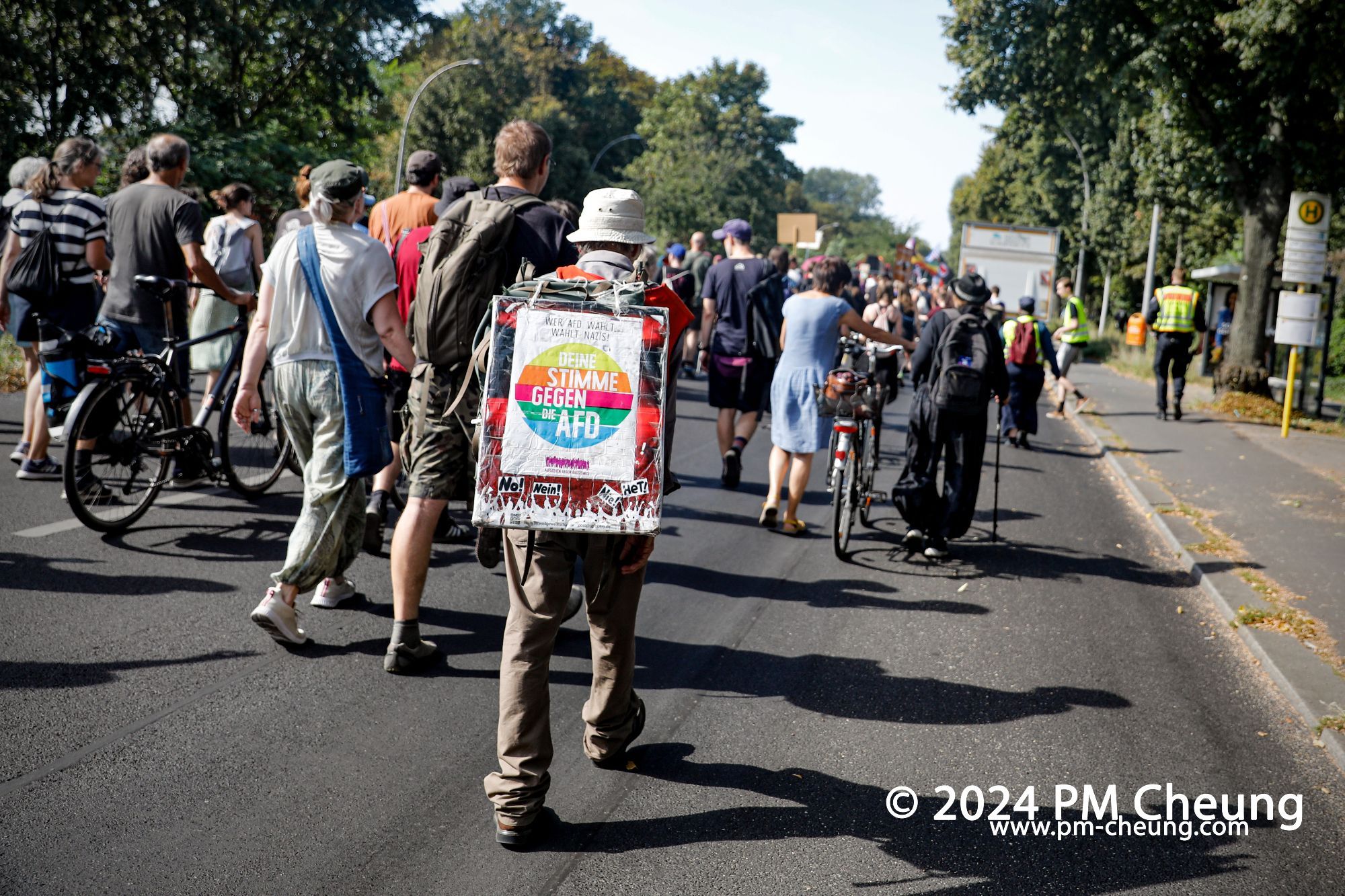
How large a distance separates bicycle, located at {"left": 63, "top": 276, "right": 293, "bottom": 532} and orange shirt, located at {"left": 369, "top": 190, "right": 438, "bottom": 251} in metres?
1.06

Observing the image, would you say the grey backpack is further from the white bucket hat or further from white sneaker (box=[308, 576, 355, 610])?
white sneaker (box=[308, 576, 355, 610])

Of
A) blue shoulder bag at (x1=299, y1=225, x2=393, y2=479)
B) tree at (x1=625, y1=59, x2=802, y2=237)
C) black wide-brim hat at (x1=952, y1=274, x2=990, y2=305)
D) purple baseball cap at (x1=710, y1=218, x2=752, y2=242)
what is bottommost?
blue shoulder bag at (x1=299, y1=225, x2=393, y2=479)

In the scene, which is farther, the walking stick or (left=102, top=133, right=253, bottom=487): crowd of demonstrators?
the walking stick

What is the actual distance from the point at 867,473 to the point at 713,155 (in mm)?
44645

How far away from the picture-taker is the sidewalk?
5.85 m

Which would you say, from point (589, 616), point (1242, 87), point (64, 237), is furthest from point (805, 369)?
point (1242, 87)

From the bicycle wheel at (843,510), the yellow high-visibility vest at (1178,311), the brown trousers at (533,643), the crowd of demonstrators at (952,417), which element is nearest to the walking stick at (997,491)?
the crowd of demonstrators at (952,417)

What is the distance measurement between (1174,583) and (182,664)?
19.6 feet

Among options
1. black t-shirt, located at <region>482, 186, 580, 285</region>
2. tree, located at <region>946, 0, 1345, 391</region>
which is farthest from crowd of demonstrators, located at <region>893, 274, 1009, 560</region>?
tree, located at <region>946, 0, 1345, 391</region>

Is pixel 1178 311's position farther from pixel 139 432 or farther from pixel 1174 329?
pixel 139 432

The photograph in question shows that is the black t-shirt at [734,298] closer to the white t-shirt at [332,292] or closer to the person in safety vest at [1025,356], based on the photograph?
the person in safety vest at [1025,356]

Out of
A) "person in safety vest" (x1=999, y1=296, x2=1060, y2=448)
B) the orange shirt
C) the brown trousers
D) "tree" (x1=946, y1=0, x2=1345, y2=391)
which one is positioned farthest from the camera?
"tree" (x1=946, y1=0, x2=1345, y2=391)

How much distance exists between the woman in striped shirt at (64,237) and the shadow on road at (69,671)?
3592 millimetres

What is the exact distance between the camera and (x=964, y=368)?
746cm
